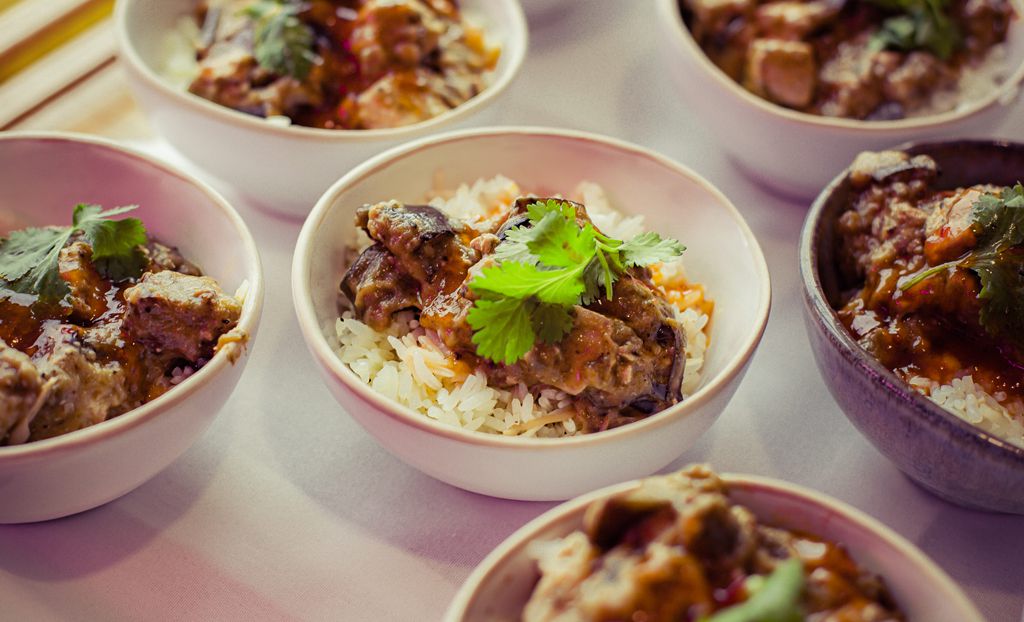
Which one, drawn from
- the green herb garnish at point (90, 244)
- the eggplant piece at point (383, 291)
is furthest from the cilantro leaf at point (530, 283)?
the green herb garnish at point (90, 244)

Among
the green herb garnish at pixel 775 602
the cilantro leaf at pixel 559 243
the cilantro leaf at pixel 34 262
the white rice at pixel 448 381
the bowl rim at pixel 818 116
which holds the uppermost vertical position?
the green herb garnish at pixel 775 602

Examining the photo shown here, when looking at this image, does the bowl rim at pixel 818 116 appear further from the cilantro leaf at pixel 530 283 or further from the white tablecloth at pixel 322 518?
the cilantro leaf at pixel 530 283

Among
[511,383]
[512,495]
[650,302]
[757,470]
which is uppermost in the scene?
[650,302]

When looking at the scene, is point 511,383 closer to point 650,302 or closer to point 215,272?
point 650,302

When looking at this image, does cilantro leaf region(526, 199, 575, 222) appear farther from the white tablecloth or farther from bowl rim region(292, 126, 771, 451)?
the white tablecloth

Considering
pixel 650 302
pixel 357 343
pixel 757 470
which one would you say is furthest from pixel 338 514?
pixel 757 470

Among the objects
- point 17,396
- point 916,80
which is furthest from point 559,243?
point 916,80

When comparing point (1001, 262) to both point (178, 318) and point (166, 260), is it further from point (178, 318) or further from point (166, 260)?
point (166, 260)
